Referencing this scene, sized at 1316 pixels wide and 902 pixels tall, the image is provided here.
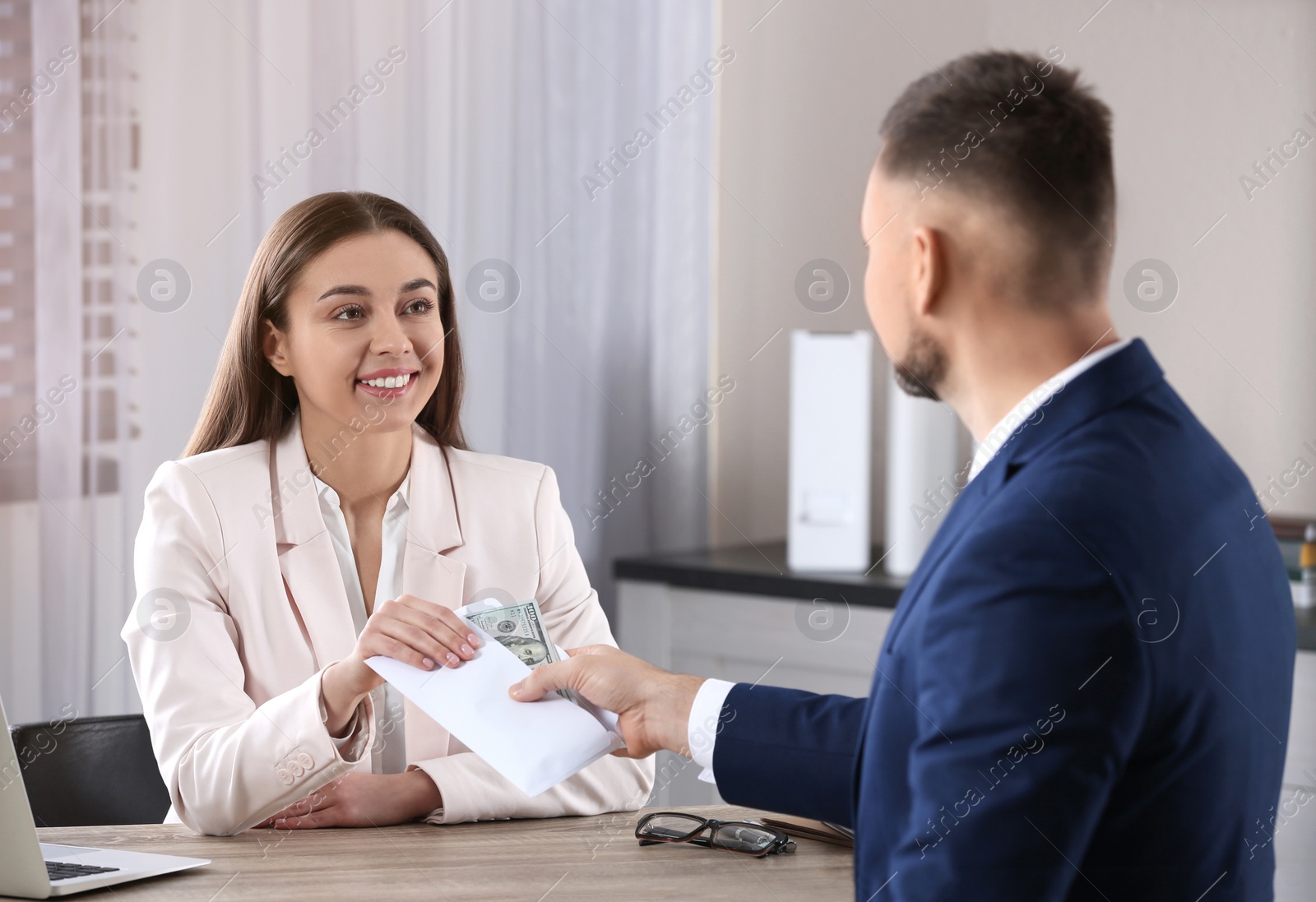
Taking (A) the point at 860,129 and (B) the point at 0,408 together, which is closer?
(B) the point at 0,408

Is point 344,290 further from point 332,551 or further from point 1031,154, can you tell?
point 1031,154

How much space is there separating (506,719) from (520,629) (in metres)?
0.17

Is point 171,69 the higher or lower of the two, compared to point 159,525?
higher

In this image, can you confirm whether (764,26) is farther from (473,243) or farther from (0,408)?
(0,408)

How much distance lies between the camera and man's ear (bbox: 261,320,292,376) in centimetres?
191

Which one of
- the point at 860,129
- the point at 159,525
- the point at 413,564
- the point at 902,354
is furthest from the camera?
the point at 860,129

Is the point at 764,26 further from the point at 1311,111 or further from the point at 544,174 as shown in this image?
the point at 1311,111

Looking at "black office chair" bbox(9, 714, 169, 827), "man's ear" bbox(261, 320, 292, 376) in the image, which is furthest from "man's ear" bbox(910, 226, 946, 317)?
"black office chair" bbox(9, 714, 169, 827)

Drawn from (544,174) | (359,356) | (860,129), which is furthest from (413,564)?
(860,129)

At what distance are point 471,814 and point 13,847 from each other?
21.1 inches

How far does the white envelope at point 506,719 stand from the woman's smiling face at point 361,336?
0.52m

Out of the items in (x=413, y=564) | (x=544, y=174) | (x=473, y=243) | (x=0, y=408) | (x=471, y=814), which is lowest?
(x=471, y=814)

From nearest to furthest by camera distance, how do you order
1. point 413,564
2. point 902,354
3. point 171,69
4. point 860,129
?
point 902,354 < point 413,564 < point 171,69 < point 860,129

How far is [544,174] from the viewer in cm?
316
